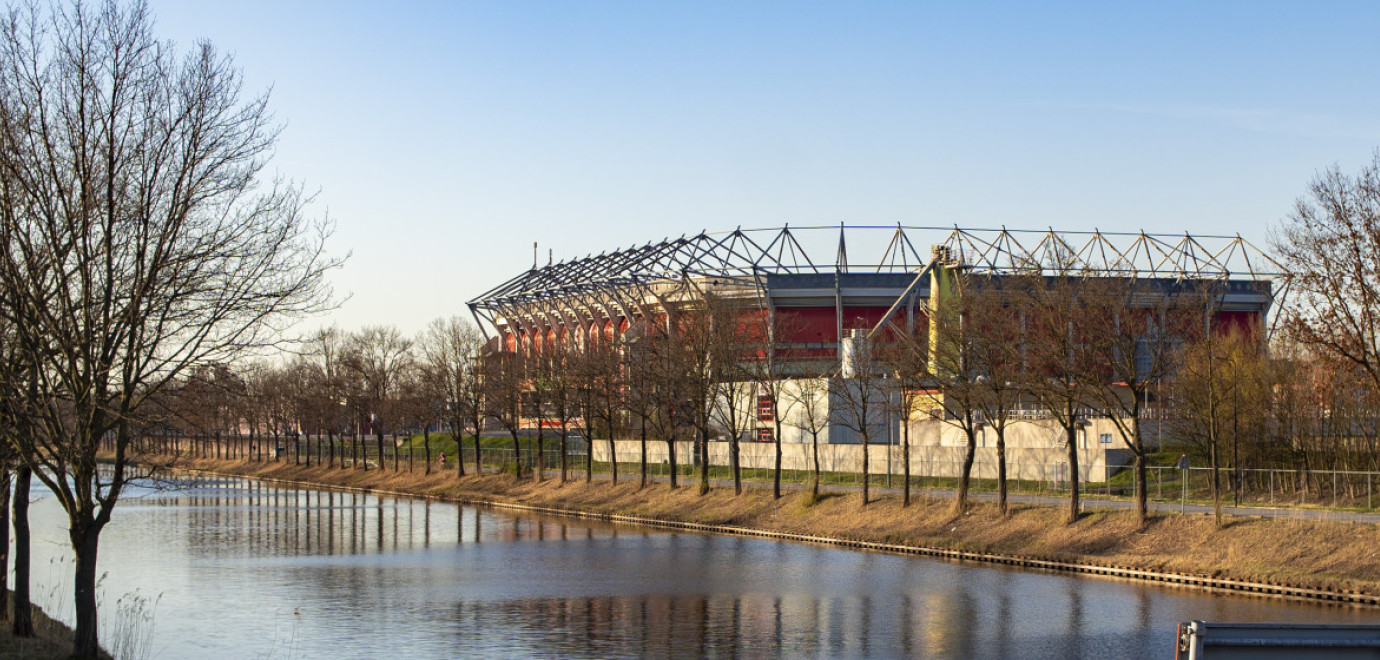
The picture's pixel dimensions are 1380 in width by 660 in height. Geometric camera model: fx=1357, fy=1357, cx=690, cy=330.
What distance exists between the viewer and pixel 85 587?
20578mm

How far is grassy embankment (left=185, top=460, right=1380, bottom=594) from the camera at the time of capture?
3381 centimetres

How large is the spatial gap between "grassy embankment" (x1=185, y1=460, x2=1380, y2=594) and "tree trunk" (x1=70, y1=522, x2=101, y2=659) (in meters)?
7.42

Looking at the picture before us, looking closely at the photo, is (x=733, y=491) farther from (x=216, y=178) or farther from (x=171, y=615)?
(x=216, y=178)

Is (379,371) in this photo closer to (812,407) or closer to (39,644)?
(812,407)

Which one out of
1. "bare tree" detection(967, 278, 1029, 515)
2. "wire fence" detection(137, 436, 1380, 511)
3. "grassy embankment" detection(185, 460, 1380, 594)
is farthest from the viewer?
"bare tree" detection(967, 278, 1029, 515)

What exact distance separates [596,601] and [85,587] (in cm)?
1586

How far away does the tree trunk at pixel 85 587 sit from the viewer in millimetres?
20438

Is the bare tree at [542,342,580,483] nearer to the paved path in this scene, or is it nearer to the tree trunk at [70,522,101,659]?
the paved path

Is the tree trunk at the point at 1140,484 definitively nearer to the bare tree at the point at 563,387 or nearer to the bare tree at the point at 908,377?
the bare tree at the point at 908,377

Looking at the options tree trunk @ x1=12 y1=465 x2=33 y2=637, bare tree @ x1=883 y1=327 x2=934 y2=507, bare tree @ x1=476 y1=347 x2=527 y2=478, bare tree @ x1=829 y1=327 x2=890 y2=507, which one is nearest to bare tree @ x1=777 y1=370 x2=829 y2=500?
bare tree @ x1=829 y1=327 x2=890 y2=507

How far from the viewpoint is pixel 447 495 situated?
8131cm

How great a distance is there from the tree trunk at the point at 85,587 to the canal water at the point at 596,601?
1.68 m

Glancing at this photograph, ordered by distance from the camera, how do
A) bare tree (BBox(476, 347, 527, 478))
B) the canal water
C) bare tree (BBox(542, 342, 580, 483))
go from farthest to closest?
bare tree (BBox(476, 347, 527, 478)) < bare tree (BBox(542, 342, 580, 483)) < the canal water

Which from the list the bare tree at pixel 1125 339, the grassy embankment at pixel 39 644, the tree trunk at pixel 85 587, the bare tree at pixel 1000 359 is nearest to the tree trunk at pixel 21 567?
the grassy embankment at pixel 39 644
